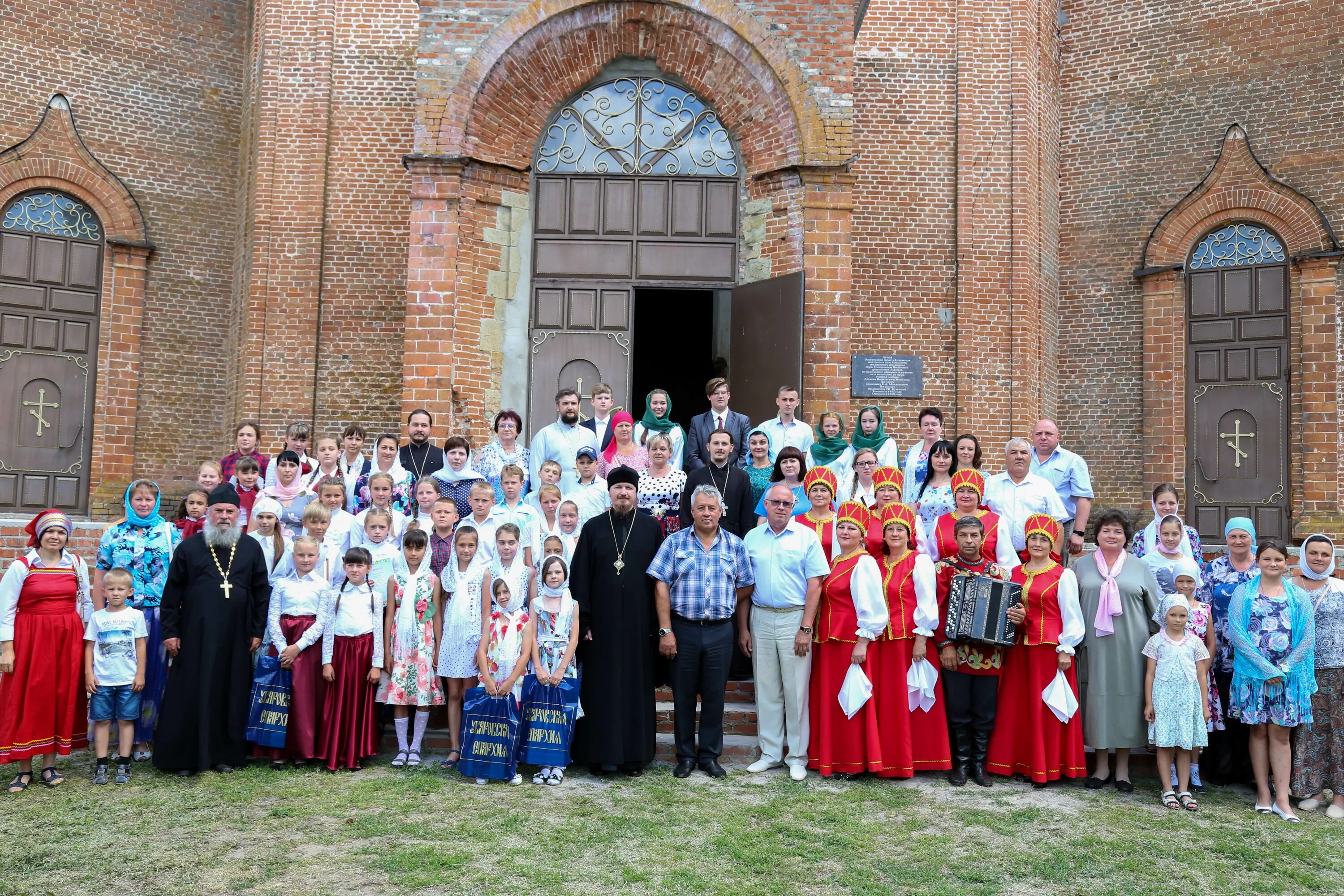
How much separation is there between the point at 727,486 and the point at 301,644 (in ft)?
9.78

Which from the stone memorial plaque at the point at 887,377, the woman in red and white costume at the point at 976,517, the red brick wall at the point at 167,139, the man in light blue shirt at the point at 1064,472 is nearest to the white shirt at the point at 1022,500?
the woman in red and white costume at the point at 976,517

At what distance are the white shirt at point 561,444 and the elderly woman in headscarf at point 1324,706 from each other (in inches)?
198

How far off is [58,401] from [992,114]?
38.1 ft

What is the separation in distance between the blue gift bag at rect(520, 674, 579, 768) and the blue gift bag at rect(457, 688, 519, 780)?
0.25 ft

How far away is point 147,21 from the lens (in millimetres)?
14078

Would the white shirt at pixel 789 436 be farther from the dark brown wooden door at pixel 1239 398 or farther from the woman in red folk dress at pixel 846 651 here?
the dark brown wooden door at pixel 1239 398

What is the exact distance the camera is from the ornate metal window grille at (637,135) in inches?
485

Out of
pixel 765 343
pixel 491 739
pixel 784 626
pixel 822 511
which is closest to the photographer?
pixel 491 739

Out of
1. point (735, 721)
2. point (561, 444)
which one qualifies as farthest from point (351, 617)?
point (735, 721)

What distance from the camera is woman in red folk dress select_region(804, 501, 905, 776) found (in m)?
7.01

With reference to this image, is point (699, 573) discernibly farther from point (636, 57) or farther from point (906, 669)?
point (636, 57)

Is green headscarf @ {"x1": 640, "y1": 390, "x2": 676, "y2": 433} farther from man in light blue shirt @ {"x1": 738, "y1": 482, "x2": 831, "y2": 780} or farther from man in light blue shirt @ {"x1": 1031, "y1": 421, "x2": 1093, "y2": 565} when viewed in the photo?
man in light blue shirt @ {"x1": 1031, "y1": 421, "x2": 1093, "y2": 565}

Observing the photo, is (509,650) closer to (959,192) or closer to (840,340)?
(840,340)

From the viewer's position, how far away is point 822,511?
7531 mm
